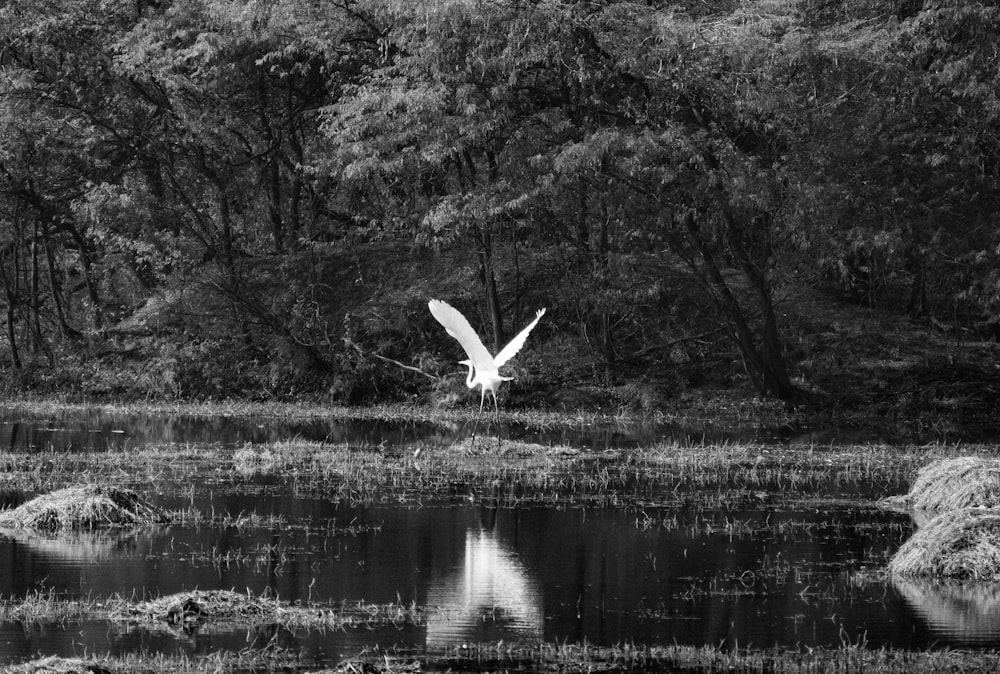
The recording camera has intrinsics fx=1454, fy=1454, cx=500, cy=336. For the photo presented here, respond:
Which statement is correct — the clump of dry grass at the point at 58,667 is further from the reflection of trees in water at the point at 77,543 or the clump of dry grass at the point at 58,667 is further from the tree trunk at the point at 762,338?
the tree trunk at the point at 762,338

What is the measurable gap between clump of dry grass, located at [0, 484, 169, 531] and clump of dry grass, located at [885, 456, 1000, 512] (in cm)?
757

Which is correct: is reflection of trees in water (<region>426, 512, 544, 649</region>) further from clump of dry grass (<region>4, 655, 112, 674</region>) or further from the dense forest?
the dense forest

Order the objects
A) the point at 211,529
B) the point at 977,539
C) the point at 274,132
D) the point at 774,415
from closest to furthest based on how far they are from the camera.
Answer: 1. the point at 977,539
2. the point at 211,529
3. the point at 774,415
4. the point at 274,132

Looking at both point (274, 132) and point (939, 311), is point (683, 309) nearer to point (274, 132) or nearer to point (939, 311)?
point (939, 311)

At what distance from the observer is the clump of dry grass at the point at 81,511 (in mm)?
13156

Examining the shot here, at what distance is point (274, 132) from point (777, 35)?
14932 millimetres

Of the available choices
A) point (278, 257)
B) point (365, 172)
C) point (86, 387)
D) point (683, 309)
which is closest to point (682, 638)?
point (365, 172)

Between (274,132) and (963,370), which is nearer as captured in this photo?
(963,370)

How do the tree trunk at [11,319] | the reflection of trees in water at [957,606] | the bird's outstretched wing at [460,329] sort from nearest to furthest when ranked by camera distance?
the reflection of trees in water at [957,606] → the bird's outstretched wing at [460,329] → the tree trunk at [11,319]

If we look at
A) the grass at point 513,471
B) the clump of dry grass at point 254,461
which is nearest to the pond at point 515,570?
the grass at point 513,471

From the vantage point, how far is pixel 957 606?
Result: 10625mm

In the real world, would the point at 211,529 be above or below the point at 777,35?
below

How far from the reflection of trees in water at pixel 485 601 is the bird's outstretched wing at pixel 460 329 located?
794 cm

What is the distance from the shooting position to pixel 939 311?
33.0 metres
